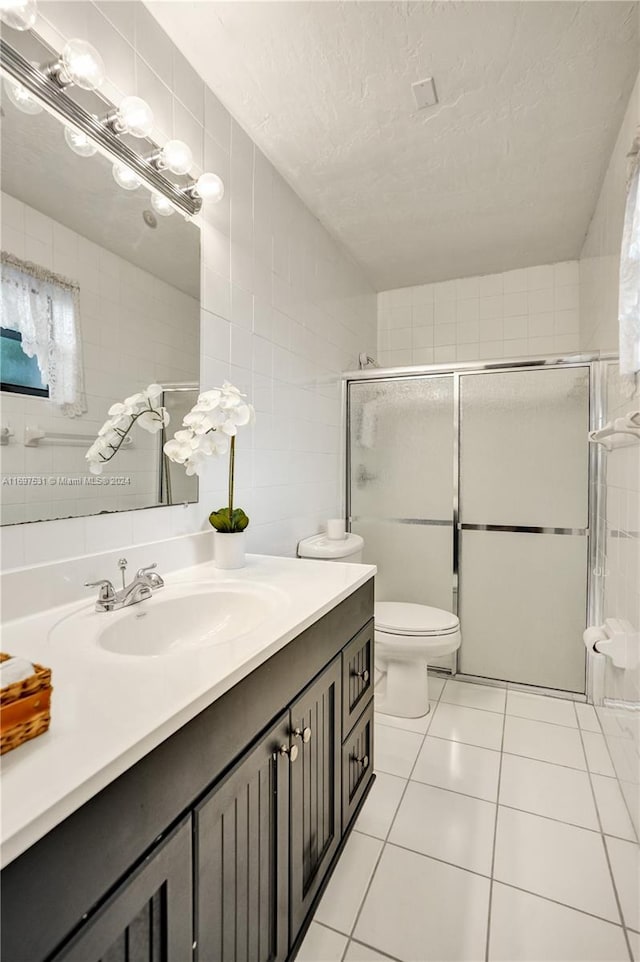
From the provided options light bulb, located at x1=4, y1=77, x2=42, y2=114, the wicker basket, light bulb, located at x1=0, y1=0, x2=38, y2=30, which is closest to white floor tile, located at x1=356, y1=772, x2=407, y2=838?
the wicker basket

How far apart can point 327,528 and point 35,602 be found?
1.53m

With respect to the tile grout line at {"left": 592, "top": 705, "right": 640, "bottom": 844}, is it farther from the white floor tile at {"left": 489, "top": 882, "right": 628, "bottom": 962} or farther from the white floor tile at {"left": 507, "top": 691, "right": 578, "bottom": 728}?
the white floor tile at {"left": 489, "top": 882, "right": 628, "bottom": 962}

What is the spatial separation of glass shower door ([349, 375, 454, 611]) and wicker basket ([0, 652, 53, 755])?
7.06 feet

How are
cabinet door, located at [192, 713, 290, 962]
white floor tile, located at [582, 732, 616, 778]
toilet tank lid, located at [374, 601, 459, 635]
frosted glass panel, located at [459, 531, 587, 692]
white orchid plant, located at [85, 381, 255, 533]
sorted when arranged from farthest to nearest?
frosted glass panel, located at [459, 531, 587, 692]
toilet tank lid, located at [374, 601, 459, 635]
white floor tile, located at [582, 732, 616, 778]
white orchid plant, located at [85, 381, 255, 533]
cabinet door, located at [192, 713, 290, 962]

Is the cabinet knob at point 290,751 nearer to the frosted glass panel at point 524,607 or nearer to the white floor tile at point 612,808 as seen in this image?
the white floor tile at point 612,808

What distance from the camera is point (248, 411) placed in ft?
4.42

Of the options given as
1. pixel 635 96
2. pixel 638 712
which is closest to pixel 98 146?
pixel 635 96

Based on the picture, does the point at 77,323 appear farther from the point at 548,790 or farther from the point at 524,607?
the point at 524,607

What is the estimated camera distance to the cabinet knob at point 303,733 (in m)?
0.93

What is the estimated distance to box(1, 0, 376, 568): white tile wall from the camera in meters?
1.15

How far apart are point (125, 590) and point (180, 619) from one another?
0.50 feet

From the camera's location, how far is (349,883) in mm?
1204

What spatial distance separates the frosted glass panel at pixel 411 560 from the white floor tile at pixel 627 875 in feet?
3.84

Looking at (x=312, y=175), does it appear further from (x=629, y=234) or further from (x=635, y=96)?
(x=629, y=234)
